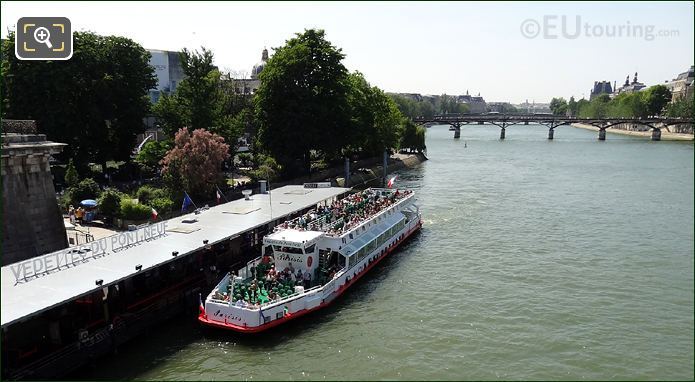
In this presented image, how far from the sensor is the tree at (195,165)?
43.2 meters

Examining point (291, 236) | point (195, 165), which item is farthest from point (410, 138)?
point (291, 236)

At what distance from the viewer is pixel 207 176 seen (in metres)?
43.7

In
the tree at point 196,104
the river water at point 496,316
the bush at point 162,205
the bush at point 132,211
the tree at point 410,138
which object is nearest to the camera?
the river water at point 496,316

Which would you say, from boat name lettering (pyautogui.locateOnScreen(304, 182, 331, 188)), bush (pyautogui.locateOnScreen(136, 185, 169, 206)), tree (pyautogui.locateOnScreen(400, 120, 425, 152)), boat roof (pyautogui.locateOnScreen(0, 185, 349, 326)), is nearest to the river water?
boat roof (pyautogui.locateOnScreen(0, 185, 349, 326))

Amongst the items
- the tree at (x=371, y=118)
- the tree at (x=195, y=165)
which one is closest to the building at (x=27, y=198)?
the tree at (x=195, y=165)

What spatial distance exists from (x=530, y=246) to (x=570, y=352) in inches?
642

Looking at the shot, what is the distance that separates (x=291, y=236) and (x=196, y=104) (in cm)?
3068

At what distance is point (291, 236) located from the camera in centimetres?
2923

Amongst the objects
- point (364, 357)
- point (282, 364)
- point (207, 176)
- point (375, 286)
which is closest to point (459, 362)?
point (364, 357)

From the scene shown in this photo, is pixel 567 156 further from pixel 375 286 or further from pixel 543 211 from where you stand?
pixel 375 286

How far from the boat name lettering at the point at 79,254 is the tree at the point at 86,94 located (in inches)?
1023

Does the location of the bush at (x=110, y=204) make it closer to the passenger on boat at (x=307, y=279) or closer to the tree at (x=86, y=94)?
the tree at (x=86, y=94)

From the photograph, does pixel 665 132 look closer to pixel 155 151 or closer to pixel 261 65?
pixel 261 65

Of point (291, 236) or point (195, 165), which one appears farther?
point (195, 165)
